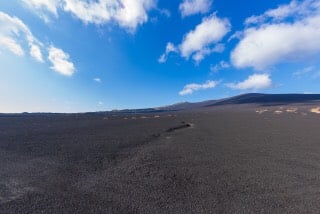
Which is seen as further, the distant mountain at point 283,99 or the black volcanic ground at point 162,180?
the distant mountain at point 283,99

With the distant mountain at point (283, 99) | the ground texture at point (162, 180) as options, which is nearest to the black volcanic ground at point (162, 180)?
the ground texture at point (162, 180)

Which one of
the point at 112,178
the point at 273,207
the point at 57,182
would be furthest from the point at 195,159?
the point at 57,182

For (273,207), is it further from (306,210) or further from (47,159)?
(47,159)

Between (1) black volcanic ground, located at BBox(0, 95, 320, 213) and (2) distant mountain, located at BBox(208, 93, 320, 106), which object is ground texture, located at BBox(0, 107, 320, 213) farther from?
(2) distant mountain, located at BBox(208, 93, 320, 106)

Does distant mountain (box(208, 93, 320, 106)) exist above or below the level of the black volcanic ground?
above

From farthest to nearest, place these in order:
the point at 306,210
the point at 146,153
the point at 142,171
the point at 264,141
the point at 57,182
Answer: the point at 264,141 → the point at 146,153 → the point at 142,171 → the point at 57,182 → the point at 306,210

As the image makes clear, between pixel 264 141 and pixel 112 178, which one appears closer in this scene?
pixel 112 178

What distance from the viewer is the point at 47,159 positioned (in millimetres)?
12047

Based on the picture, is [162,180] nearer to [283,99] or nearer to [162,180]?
[162,180]

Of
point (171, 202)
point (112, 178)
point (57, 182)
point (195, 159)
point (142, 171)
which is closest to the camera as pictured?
point (171, 202)

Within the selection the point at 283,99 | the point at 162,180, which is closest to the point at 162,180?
the point at 162,180

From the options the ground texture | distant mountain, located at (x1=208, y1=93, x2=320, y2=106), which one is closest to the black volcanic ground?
the ground texture

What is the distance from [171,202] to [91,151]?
28.2 ft

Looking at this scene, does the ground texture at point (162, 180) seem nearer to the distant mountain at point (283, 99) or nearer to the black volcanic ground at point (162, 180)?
the black volcanic ground at point (162, 180)
